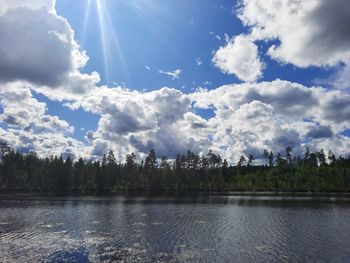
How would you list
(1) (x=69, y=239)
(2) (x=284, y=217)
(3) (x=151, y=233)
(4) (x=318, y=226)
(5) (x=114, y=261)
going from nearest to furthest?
(5) (x=114, y=261) < (1) (x=69, y=239) < (3) (x=151, y=233) < (4) (x=318, y=226) < (2) (x=284, y=217)

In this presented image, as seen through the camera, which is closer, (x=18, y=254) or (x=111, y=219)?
(x=18, y=254)

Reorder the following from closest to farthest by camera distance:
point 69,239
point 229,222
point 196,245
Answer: point 196,245
point 69,239
point 229,222

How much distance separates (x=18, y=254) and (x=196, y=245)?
21.0 metres

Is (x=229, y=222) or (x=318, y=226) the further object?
(x=229, y=222)

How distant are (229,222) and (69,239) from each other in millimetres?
31486

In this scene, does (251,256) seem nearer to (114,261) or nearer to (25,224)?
(114,261)

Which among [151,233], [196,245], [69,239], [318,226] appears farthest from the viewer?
[318,226]

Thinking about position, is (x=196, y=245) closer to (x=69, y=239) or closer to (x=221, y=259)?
(x=221, y=259)

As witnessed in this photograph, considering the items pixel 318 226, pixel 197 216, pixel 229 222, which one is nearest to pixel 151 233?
pixel 229 222

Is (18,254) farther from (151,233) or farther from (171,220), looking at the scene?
(171,220)

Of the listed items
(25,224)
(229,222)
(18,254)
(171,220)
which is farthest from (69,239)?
(229,222)

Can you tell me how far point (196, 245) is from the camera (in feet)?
145

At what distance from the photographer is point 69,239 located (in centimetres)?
4762

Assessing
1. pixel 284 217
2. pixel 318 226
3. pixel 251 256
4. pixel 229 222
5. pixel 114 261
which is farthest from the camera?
pixel 284 217
